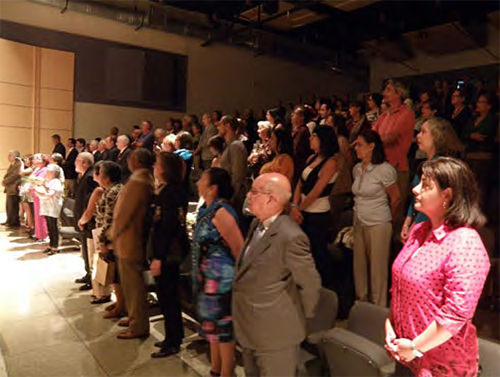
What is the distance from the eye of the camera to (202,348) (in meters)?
3.14

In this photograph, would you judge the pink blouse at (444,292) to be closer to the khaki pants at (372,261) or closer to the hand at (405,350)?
the hand at (405,350)

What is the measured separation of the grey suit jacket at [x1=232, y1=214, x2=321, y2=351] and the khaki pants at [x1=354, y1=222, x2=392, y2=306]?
1.24m

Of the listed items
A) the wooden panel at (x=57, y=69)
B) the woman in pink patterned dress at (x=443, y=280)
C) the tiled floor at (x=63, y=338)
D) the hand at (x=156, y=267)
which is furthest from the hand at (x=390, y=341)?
the wooden panel at (x=57, y=69)

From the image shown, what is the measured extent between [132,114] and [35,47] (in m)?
2.42

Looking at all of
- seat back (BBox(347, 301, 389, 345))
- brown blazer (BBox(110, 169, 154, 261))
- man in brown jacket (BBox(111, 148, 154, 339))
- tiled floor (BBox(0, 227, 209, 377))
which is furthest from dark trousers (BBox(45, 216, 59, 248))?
seat back (BBox(347, 301, 389, 345))

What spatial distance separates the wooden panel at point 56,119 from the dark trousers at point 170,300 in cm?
774

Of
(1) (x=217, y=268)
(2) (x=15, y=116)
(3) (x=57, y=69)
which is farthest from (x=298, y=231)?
(3) (x=57, y=69)

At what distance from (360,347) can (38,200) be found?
5.66m

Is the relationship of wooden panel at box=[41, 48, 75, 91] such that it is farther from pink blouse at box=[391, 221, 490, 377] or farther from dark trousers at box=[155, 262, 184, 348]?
pink blouse at box=[391, 221, 490, 377]

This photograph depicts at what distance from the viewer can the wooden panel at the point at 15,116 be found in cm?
899

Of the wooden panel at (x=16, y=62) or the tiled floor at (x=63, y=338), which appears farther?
the wooden panel at (x=16, y=62)

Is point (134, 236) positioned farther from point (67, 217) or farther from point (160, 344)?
point (67, 217)

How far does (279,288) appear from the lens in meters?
1.94

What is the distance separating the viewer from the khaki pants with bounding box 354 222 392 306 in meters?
3.07
